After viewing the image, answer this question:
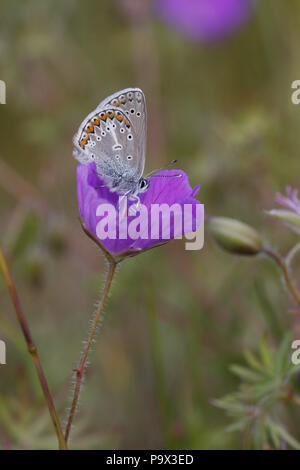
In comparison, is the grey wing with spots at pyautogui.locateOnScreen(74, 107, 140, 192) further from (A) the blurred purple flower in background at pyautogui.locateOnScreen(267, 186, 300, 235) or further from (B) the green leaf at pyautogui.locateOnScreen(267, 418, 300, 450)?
(B) the green leaf at pyautogui.locateOnScreen(267, 418, 300, 450)

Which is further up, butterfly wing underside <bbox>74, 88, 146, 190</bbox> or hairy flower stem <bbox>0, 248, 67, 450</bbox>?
butterfly wing underside <bbox>74, 88, 146, 190</bbox>

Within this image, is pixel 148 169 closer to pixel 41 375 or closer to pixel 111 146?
pixel 111 146

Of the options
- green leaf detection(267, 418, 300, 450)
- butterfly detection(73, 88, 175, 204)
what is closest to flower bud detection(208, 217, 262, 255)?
butterfly detection(73, 88, 175, 204)

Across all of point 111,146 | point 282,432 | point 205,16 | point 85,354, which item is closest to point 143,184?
point 111,146

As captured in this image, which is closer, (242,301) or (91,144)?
(91,144)
